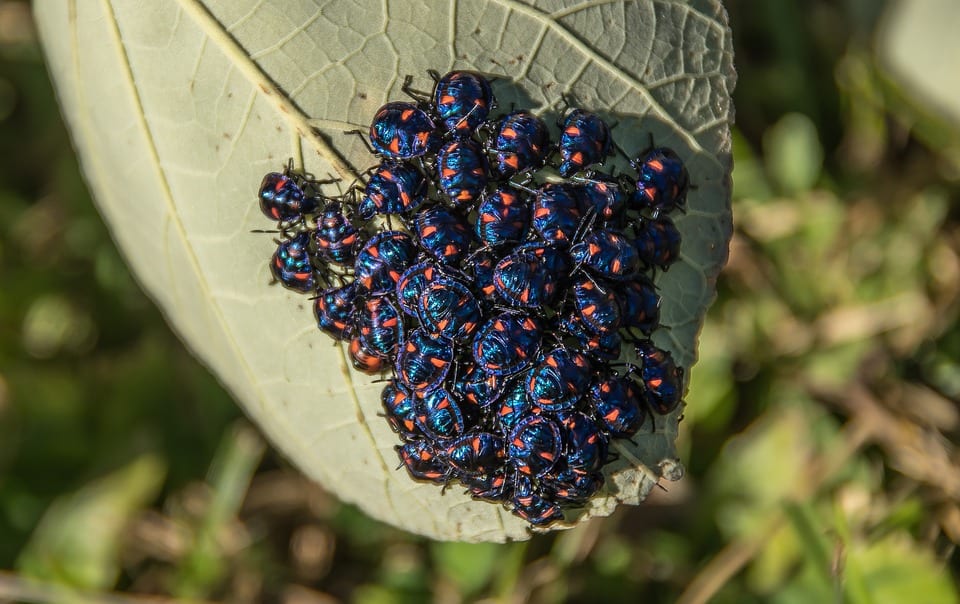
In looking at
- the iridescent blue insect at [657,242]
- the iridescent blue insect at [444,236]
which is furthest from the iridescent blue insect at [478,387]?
the iridescent blue insect at [657,242]

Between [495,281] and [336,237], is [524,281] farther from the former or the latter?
[336,237]

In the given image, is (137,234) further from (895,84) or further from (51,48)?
(895,84)

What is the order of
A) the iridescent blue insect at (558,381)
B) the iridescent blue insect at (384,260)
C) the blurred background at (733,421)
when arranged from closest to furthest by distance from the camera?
the iridescent blue insect at (558,381) < the iridescent blue insect at (384,260) < the blurred background at (733,421)

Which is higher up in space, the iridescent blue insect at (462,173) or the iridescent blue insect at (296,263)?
the iridescent blue insect at (462,173)

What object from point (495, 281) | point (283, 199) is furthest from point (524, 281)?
point (283, 199)

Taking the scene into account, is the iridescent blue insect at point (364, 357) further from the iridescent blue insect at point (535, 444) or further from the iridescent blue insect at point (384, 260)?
the iridescent blue insect at point (535, 444)

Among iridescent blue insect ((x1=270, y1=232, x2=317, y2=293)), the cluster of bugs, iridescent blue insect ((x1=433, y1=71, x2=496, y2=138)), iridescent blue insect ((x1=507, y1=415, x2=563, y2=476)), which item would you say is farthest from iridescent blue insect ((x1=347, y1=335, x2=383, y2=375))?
iridescent blue insect ((x1=433, y1=71, x2=496, y2=138))

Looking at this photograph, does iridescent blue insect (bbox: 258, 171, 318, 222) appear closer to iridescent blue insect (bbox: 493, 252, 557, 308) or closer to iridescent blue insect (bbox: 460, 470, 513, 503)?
iridescent blue insect (bbox: 493, 252, 557, 308)
